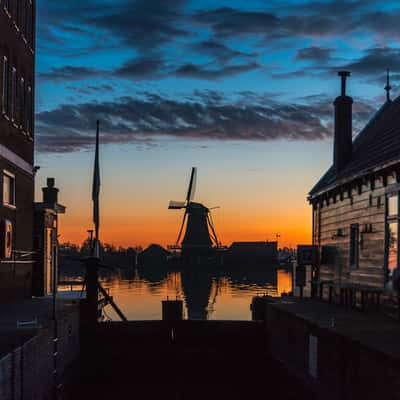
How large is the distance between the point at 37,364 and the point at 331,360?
21.5 ft

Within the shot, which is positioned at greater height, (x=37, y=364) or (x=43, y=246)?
(x=43, y=246)

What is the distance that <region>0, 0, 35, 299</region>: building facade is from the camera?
78.7 ft

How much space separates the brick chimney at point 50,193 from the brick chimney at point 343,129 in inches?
503

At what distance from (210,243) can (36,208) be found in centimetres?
10861

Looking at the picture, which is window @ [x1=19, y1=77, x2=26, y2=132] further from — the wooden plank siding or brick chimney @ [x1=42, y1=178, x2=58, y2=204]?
the wooden plank siding

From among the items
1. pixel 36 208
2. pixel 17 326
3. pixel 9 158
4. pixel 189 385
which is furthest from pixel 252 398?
pixel 36 208

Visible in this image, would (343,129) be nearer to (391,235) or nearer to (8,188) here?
(391,235)

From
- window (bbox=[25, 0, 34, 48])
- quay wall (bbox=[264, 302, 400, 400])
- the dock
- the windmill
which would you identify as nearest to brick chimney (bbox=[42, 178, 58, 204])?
window (bbox=[25, 0, 34, 48])

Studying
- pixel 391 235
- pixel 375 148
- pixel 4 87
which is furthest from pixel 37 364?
pixel 375 148

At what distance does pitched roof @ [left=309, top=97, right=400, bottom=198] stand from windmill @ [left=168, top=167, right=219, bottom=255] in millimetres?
100200

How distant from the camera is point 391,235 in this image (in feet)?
70.3

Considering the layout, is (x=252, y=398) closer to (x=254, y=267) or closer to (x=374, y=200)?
(x=374, y=200)

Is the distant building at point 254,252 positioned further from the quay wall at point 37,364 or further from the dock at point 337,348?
the quay wall at point 37,364

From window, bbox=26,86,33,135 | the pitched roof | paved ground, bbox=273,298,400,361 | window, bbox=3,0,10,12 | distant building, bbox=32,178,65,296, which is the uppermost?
window, bbox=3,0,10,12
